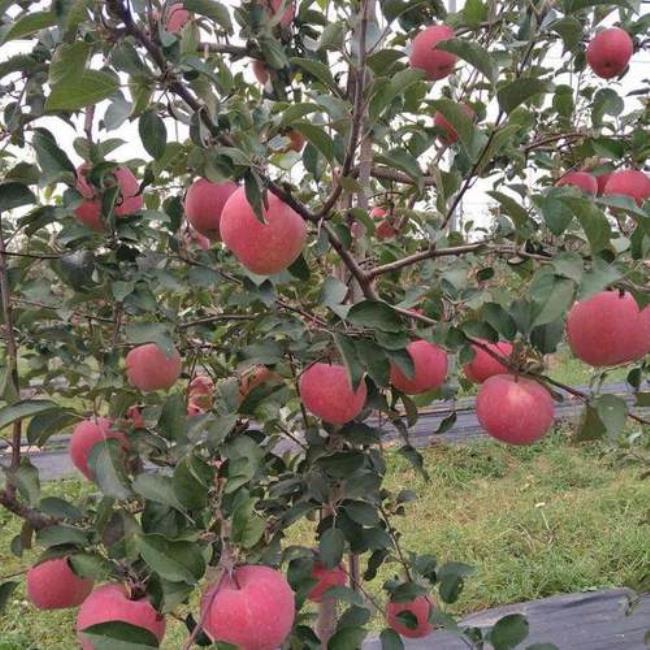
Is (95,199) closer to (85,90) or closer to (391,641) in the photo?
(85,90)

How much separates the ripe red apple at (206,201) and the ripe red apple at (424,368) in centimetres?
31

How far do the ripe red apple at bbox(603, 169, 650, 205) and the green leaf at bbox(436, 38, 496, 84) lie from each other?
54 centimetres

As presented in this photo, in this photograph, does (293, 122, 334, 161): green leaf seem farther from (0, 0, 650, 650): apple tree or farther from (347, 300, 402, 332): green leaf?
(347, 300, 402, 332): green leaf

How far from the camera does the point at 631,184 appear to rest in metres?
1.30

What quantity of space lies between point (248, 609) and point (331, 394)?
307mm

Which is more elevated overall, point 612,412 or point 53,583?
point 612,412

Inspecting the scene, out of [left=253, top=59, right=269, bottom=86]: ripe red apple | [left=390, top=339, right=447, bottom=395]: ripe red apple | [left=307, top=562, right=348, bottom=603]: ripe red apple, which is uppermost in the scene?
[left=253, top=59, right=269, bottom=86]: ripe red apple

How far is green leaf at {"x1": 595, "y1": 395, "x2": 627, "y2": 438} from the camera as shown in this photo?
89 cm

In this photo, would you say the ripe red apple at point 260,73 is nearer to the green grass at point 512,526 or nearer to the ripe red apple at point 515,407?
the ripe red apple at point 515,407

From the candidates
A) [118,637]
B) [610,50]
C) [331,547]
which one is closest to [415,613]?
[331,547]

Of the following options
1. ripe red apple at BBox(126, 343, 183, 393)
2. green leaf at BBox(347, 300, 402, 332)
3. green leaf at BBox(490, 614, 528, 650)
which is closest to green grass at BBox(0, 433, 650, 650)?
green leaf at BBox(490, 614, 528, 650)

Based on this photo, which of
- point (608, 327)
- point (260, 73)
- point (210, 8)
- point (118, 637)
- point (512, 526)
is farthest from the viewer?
point (512, 526)

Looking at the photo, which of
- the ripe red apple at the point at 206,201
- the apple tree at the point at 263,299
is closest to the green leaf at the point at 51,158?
the apple tree at the point at 263,299

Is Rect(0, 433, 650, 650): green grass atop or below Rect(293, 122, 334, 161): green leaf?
below
